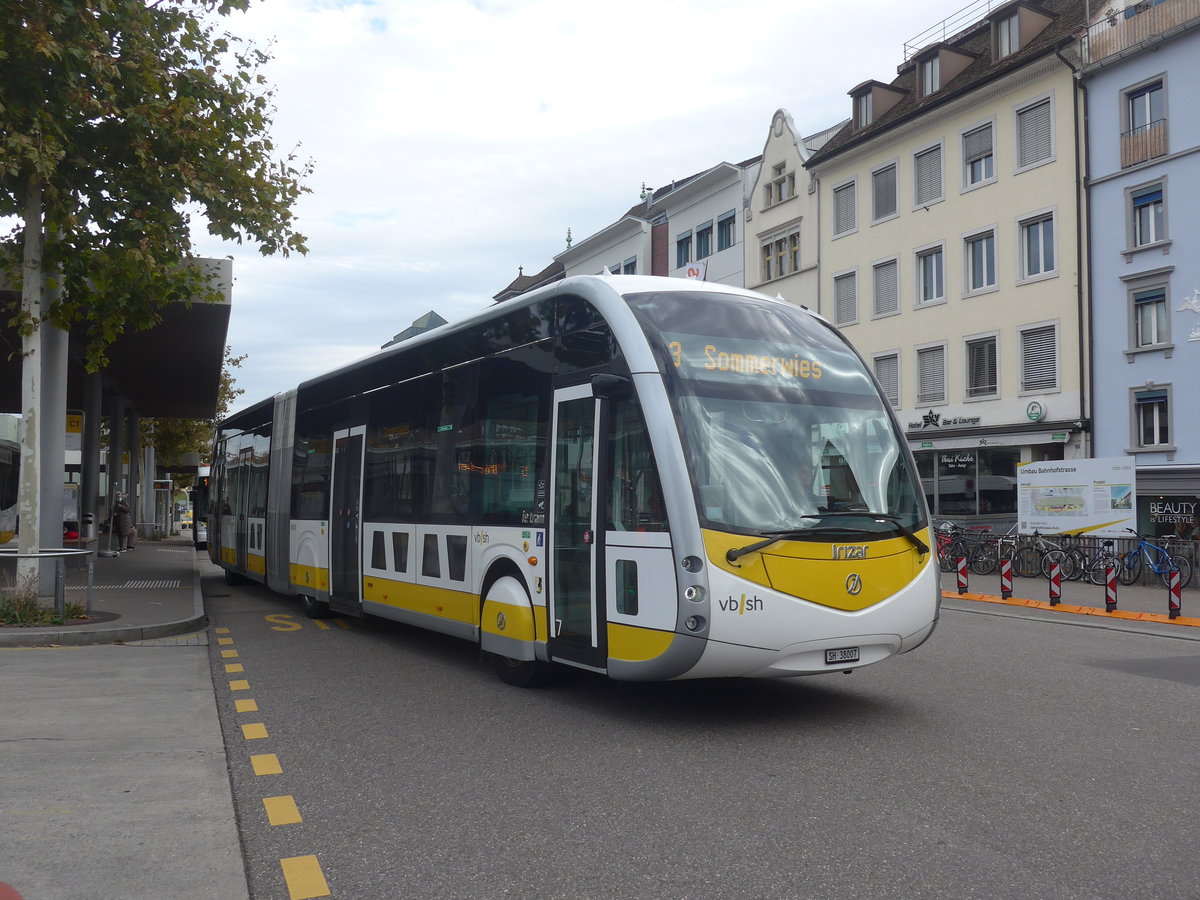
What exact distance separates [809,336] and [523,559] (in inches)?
106

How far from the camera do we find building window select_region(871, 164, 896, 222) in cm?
3409

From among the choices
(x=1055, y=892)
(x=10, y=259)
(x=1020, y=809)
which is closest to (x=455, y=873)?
(x=1055, y=892)

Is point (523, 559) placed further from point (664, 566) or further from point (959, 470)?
point (959, 470)

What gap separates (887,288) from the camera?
34188mm

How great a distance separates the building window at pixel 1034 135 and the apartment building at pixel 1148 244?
120 cm

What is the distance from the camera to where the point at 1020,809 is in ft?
17.7

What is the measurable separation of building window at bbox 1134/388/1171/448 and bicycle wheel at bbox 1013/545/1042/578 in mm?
5842

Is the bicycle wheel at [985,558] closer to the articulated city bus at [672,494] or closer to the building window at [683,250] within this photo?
the articulated city bus at [672,494]

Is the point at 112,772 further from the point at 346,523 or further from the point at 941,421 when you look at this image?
the point at 941,421

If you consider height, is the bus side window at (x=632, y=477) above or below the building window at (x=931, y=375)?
below

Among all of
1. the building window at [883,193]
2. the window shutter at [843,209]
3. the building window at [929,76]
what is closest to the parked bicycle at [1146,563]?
the building window at [883,193]

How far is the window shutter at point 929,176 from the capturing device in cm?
3234

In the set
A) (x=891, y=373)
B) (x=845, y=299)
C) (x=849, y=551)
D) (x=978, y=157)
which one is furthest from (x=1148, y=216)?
(x=849, y=551)

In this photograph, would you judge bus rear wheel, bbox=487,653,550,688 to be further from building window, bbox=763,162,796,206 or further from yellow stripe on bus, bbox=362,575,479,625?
building window, bbox=763,162,796,206
